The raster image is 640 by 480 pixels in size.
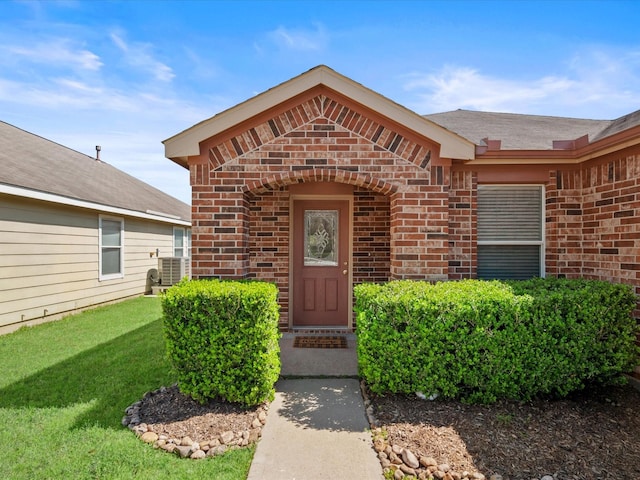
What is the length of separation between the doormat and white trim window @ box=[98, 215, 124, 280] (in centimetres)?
661

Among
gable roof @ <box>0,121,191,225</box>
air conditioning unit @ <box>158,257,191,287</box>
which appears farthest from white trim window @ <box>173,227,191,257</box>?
air conditioning unit @ <box>158,257,191,287</box>

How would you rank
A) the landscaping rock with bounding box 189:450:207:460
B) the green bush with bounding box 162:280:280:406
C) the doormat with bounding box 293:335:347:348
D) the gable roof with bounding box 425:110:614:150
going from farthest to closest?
the doormat with bounding box 293:335:347:348
the gable roof with bounding box 425:110:614:150
the green bush with bounding box 162:280:280:406
the landscaping rock with bounding box 189:450:207:460

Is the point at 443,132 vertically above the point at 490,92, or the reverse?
the point at 490,92

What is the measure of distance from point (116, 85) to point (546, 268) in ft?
30.7

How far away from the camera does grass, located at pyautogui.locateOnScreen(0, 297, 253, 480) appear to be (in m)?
2.67

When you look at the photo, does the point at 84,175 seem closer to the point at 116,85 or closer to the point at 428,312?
the point at 116,85

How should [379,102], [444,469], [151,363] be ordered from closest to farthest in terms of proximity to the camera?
[444,469] → [379,102] → [151,363]

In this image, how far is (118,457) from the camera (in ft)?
9.16

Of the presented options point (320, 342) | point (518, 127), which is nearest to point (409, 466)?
point (320, 342)

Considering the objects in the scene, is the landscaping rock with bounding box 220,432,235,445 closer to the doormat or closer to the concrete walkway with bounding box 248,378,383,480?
the concrete walkway with bounding box 248,378,383,480

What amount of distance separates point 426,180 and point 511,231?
170 cm

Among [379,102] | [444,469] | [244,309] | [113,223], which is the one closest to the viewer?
[444,469]

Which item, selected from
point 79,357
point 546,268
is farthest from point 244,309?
point 546,268

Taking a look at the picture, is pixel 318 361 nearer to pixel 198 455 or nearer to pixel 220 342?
pixel 220 342
